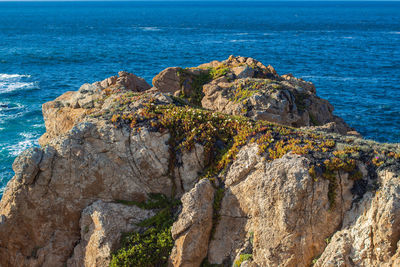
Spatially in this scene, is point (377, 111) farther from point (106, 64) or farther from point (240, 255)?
point (106, 64)

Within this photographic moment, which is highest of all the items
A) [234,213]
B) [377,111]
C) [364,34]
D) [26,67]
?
[364,34]

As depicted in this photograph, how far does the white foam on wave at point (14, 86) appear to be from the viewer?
61531mm

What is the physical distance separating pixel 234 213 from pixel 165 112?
6.89 meters

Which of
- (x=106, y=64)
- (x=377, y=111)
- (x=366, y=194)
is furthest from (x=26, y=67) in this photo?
(x=366, y=194)

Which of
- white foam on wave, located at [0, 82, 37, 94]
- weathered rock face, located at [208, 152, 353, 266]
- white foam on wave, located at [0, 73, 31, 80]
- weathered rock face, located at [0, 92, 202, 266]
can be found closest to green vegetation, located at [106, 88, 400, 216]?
weathered rock face, located at [208, 152, 353, 266]

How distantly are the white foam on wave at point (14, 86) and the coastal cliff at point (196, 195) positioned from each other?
149 ft

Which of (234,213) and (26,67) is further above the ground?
(26,67)

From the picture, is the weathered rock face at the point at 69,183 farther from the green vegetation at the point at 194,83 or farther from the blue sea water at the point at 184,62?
the blue sea water at the point at 184,62

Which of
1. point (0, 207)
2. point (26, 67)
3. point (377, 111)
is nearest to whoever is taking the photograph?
point (0, 207)

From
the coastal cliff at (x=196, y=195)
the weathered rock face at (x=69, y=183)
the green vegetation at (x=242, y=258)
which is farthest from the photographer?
the weathered rock face at (x=69, y=183)

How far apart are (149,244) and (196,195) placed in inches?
121

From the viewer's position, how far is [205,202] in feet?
59.2

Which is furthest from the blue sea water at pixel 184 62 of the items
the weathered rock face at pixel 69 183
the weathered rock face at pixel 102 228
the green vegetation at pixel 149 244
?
the green vegetation at pixel 149 244

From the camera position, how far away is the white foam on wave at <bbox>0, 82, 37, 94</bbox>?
61.5 m
